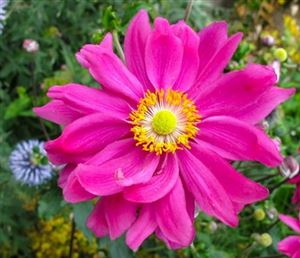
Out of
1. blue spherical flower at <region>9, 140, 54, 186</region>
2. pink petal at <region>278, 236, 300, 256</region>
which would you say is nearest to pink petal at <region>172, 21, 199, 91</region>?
pink petal at <region>278, 236, 300, 256</region>

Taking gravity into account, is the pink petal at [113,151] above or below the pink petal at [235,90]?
below

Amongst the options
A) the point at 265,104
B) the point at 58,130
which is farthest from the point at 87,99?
the point at 58,130

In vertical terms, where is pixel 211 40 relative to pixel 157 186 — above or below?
above

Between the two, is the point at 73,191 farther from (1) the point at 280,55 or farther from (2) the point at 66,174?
(1) the point at 280,55

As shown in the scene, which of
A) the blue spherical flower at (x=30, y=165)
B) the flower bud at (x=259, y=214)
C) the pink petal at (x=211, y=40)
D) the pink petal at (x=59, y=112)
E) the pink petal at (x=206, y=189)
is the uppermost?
the pink petal at (x=211, y=40)

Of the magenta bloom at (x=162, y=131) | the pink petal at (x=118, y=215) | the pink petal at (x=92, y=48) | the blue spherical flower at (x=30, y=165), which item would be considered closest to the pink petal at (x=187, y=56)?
the magenta bloom at (x=162, y=131)

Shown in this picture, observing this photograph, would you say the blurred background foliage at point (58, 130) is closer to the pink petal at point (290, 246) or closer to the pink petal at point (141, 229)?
the pink petal at point (290, 246)

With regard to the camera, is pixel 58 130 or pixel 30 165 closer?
pixel 30 165

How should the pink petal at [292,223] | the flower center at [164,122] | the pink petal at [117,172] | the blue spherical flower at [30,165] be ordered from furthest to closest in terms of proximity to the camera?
the blue spherical flower at [30,165] → the pink petal at [292,223] → the flower center at [164,122] → the pink petal at [117,172]

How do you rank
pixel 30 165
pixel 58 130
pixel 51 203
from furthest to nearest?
pixel 58 130 → pixel 30 165 → pixel 51 203
